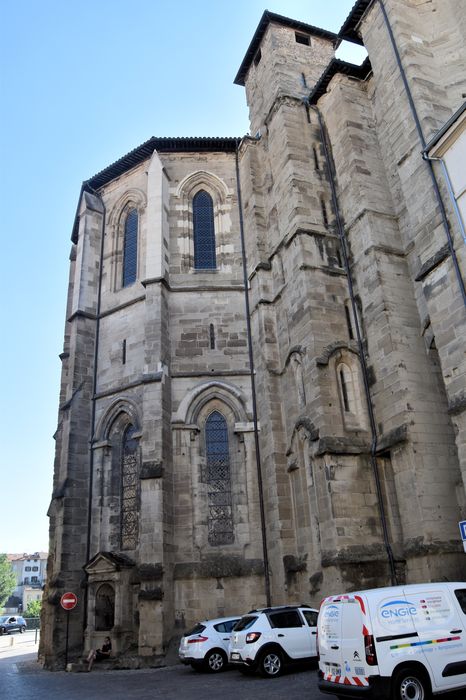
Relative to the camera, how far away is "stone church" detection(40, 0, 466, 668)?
1301 centimetres

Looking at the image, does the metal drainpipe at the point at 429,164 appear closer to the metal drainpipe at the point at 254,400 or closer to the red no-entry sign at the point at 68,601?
the metal drainpipe at the point at 254,400

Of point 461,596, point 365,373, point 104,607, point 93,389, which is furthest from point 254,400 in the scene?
point 461,596

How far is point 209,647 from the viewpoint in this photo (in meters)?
12.0

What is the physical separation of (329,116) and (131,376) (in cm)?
1061

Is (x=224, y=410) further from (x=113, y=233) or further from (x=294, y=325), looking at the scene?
(x=113, y=233)

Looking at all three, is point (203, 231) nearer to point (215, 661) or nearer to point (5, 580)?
point (215, 661)

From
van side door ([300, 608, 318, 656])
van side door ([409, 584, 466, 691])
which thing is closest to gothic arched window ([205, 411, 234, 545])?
van side door ([300, 608, 318, 656])

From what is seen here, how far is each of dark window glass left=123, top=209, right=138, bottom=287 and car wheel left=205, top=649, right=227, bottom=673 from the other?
1290cm

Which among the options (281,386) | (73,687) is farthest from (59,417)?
(73,687)

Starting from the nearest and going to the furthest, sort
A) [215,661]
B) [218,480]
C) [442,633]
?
[442,633] < [215,661] < [218,480]

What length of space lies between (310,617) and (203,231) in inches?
551

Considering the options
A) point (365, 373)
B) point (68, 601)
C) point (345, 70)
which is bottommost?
point (68, 601)

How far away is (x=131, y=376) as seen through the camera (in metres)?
18.9

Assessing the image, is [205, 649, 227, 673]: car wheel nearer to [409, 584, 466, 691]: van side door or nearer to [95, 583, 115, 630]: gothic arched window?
[95, 583, 115, 630]: gothic arched window
